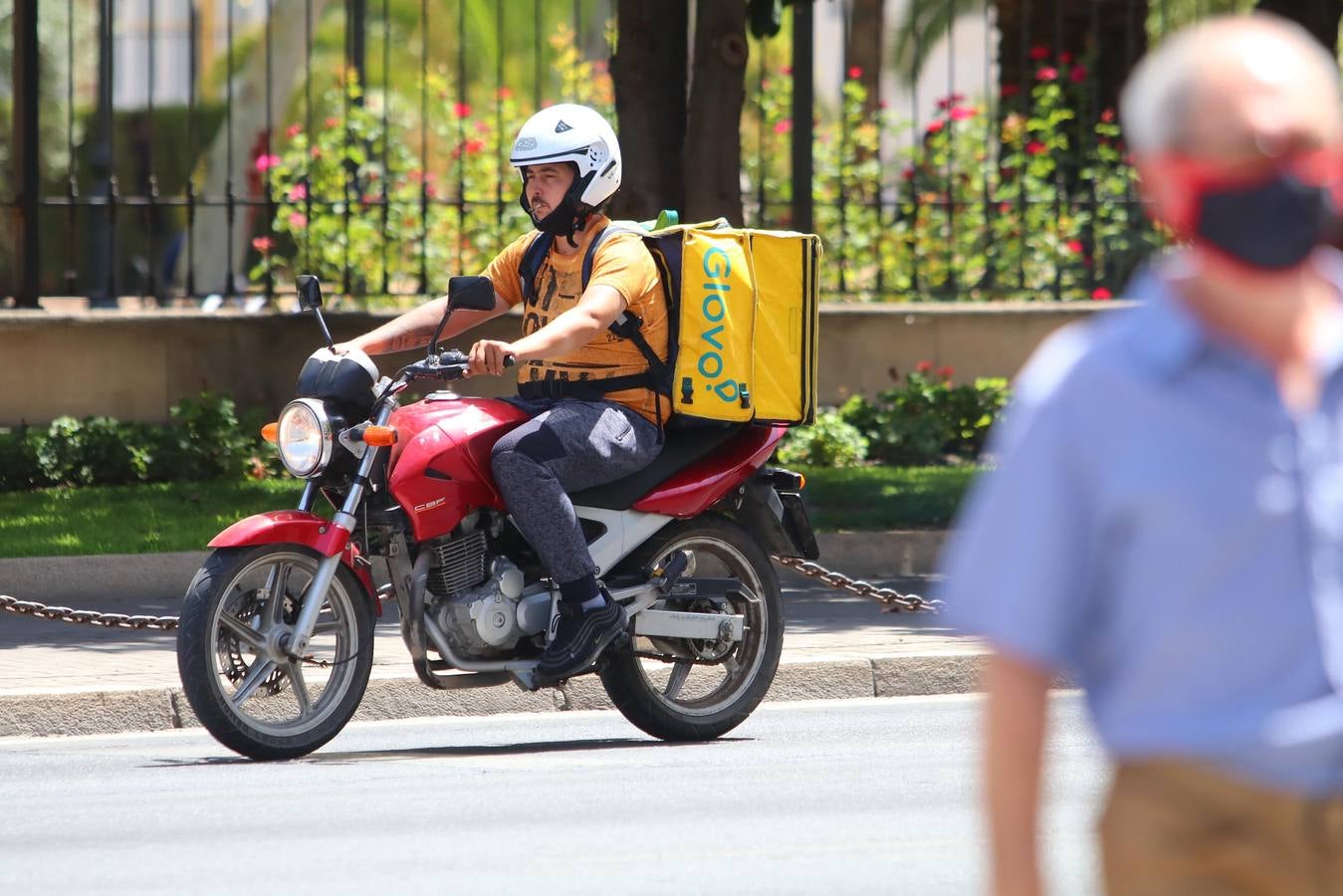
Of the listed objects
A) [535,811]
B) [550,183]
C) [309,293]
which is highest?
[550,183]

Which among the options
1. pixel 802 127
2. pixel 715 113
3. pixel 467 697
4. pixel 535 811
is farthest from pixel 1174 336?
pixel 802 127

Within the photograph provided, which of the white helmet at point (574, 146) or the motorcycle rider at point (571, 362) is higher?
the white helmet at point (574, 146)

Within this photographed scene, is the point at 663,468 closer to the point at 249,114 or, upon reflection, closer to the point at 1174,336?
the point at 1174,336

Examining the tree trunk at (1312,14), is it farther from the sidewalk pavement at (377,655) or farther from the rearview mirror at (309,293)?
the rearview mirror at (309,293)

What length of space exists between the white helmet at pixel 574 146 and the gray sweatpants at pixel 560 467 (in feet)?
2.18

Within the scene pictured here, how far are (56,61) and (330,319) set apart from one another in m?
22.0

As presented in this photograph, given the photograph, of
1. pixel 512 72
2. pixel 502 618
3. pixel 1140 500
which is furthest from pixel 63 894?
pixel 512 72

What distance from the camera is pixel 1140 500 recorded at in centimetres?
230

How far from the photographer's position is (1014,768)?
2367 millimetres

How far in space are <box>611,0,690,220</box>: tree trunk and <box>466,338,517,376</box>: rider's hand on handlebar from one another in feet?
21.0

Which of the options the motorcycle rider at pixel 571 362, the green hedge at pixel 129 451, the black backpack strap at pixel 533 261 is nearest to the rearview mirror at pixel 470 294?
the motorcycle rider at pixel 571 362

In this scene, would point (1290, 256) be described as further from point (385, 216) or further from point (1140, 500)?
point (385, 216)

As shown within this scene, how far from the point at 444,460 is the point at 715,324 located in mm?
989

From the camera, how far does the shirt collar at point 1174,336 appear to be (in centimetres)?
231
